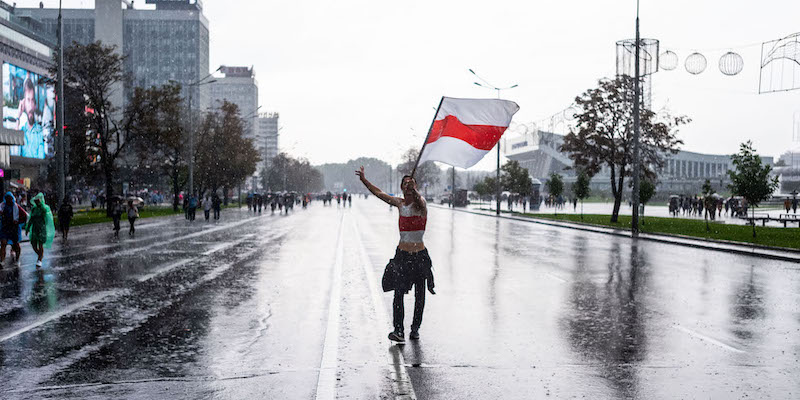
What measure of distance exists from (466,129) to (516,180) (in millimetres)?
65988

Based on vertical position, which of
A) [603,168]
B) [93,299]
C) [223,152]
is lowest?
[93,299]

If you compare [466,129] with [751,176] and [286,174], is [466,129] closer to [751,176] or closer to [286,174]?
[751,176]

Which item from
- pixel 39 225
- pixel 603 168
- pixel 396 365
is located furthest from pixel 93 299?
pixel 603 168

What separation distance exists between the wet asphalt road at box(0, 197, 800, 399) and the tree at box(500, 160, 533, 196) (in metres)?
56.3

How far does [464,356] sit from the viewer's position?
6973 mm

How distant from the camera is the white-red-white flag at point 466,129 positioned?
9.09 metres

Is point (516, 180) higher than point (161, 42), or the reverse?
point (161, 42)

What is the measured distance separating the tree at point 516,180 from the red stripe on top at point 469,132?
207 feet

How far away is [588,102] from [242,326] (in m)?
35.1

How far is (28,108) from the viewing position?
237 ft

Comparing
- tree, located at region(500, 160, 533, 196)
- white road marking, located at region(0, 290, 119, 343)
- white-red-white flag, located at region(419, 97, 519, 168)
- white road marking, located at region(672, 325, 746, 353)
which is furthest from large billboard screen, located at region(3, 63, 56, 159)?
white road marking, located at region(672, 325, 746, 353)

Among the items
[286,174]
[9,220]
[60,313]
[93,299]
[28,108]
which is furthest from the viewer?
[286,174]

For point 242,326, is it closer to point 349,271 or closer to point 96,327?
point 96,327

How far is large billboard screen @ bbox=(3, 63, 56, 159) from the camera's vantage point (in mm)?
68381
